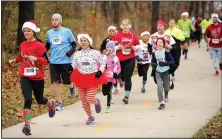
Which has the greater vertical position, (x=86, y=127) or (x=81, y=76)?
(x=81, y=76)

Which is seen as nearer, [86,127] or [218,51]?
[86,127]

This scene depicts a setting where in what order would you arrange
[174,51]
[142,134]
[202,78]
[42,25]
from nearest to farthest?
[142,134]
[174,51]
[202,78]
[42,25]

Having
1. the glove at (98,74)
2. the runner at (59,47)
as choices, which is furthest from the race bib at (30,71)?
the runner at (59,47)

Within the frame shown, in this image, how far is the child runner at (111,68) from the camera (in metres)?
11.1

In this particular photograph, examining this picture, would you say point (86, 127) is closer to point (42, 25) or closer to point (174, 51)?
point (174, 51)

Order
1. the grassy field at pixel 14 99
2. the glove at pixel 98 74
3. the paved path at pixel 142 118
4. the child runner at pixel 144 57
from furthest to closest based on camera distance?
the child runner at pixel 144 57, the grassy field at pixel 14 99, the glove at pixel 98 74, the paved path at pixel 142 118

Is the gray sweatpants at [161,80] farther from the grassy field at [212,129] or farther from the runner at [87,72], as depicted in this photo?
the runner at [87,72]

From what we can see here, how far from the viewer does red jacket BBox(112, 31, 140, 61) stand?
1223 cm

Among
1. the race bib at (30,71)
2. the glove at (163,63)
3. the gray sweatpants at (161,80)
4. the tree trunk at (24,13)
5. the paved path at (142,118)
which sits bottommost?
the paved path at (142,118)

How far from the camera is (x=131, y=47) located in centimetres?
1226

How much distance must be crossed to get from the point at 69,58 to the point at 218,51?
24.4 feet

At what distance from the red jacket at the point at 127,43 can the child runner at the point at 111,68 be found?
0.79 meters

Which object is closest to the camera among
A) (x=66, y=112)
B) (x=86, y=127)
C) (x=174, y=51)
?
(x=86, y=127)

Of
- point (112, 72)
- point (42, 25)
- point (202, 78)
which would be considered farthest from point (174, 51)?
point (42, 25)
